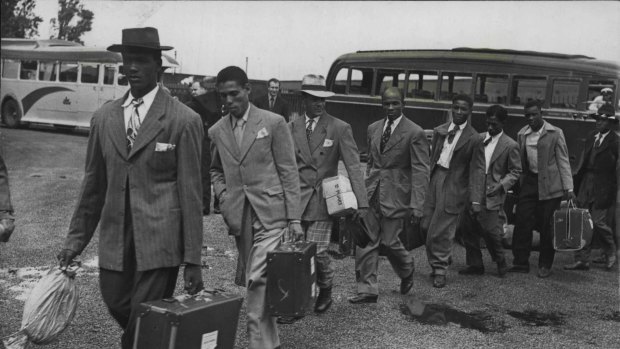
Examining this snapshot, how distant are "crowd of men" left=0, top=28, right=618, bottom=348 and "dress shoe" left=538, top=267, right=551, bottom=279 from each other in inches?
1.0

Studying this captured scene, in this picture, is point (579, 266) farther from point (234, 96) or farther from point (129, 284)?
point (129, 284)

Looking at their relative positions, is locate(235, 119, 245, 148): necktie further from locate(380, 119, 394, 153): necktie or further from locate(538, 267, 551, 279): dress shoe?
locate(538, 267, 551, 279): dress shoe

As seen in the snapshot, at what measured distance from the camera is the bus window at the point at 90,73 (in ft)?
87.3

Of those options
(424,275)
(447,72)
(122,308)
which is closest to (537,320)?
(424,275)

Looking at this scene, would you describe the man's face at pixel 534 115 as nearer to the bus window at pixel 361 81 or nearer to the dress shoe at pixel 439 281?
the dress shoe at pixel 439 281

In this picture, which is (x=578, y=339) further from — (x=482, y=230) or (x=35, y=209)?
(x=35, y=209)

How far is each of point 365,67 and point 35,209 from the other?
428 inches

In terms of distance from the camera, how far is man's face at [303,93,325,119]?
21.6 feet

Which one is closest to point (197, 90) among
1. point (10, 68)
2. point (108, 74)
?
point (108, 74)

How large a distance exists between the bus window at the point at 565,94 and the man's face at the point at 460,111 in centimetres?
848

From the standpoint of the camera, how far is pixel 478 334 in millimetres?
6094

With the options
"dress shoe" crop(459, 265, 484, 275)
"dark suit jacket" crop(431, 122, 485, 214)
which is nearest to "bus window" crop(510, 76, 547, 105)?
"dress shoe" crop(459, 265, 484, 275)

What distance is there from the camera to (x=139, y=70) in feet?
13.0

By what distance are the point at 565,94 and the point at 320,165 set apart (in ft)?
35.0
